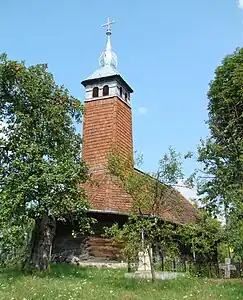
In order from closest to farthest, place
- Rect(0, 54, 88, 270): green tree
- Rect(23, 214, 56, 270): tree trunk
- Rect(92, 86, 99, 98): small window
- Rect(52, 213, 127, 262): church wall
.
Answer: Rect(0, 54, 88, 270): green tree
Rect(23, 214, 56, 270): tree trunk
Rect(52, 213, 127, 262): church wall
Rect(92, 86, 99, 98): small window

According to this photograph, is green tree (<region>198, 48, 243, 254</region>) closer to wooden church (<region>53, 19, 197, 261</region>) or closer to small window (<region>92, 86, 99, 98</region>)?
wooden church (<region>53, 19, 197, 261</region>)

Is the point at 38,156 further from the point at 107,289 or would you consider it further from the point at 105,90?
the point at 105,90

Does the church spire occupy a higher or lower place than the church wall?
higher

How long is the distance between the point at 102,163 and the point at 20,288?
12.0m

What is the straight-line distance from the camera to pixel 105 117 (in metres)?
23.9

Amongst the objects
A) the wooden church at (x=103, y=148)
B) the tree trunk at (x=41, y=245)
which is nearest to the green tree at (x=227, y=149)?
the wooden church at (x=103, y=148)

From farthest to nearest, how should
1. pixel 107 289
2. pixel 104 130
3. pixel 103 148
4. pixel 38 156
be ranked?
pixel 104 130 < pixel 103 148 < pixel 38 156 < pixel 107 289

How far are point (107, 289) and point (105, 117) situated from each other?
47.0 ft

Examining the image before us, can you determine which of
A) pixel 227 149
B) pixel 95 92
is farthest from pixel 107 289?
pixel 95 92

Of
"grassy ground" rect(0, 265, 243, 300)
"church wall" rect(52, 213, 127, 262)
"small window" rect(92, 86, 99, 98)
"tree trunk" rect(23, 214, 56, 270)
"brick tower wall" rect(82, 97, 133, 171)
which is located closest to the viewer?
"grassy ground" rect(0, 265, 243, 300)

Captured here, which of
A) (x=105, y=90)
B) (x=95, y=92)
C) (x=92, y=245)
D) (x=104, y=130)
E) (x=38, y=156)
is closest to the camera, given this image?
(x=38, y=156)

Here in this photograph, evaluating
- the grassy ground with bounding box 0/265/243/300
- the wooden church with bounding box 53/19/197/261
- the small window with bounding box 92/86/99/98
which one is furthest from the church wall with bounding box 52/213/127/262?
the small window with bounding box 92/86/99/98

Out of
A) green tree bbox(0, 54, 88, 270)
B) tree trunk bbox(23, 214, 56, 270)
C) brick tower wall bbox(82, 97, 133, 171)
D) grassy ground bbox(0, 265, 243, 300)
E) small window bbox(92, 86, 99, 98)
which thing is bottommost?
grassy ground bbox(0, 265, 243, 300)

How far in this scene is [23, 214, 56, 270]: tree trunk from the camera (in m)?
14.4
